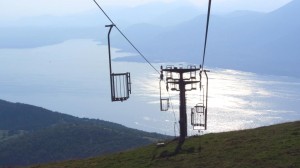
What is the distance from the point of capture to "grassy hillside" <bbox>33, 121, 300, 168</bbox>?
1808 centimetres

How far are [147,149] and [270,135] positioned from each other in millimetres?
7364

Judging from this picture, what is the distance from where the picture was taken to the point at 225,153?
2055 centimetres

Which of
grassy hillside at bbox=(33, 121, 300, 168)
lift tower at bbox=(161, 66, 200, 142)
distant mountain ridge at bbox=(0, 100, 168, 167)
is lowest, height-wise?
distant mountain ridge at bbox=(0, 100, 168, 167)

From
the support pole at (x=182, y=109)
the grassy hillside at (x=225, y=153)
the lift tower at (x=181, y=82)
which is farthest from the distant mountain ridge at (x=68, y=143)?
the grassy hillside at (x=225, y=153)

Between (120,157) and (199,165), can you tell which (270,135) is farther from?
(120,157)

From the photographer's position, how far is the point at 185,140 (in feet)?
86.1

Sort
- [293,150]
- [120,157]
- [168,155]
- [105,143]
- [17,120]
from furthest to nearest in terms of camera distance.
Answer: [17,120] < [105,143] < [120,157] < [168,155] < [293,150]

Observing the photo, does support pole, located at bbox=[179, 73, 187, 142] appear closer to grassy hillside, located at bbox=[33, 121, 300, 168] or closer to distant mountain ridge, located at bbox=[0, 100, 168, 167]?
grassy hillside, located at bbox=[33, 121, 300, 168]

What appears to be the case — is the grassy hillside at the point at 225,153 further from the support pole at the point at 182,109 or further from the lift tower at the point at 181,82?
the lift tower at the point at 181,82


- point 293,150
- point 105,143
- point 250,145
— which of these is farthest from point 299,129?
point 105,143

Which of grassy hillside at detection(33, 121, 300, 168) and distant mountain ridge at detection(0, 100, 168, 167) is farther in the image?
distant mountain ridge at detection(0, 100, 168, 167)

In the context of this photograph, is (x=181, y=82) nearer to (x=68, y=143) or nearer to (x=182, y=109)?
(x=182, y=109)

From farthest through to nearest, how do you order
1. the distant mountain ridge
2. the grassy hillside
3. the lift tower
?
the distant mountain ridge
the lift tower
the grassy hillside

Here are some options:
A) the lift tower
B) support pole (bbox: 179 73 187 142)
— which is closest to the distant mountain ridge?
support pole (bbox: 179 73 187 142)
